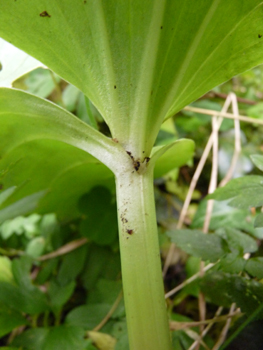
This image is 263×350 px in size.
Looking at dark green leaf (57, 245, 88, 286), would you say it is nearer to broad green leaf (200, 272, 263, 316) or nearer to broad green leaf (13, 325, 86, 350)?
broad green leaf (13, 325, 86, 350)

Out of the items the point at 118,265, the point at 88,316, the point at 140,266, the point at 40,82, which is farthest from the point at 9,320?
the point at 40,82

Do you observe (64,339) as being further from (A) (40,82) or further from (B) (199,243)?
(A) (40,82)

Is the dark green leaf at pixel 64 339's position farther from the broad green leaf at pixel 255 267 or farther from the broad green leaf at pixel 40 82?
the broad green leaf at pixel 40 82

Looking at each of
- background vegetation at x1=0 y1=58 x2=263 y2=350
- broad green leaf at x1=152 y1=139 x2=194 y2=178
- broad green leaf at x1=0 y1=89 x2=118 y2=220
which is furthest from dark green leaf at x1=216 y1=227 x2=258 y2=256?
broad green leaf at x1=0 y1=89 x2=118 y2=220

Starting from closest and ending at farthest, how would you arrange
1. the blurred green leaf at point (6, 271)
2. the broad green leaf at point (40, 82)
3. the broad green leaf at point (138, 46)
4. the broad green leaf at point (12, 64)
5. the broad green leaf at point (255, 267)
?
the broad green leaf at point (138, 46) < the broad green leaf at point (255, 267) < the broad green leaf at point (12, 64) < the blurred green leaf at point (6, 271) < the broad green leaf at point (40, 82)

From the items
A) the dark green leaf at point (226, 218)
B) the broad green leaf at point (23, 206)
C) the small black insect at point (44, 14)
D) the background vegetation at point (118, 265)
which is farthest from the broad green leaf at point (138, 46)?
the dark green leaf at point (226, 218)

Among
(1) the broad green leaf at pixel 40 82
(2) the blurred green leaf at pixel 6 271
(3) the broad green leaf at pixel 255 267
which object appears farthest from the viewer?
(1) the broad green leaf at pixel 40 82
